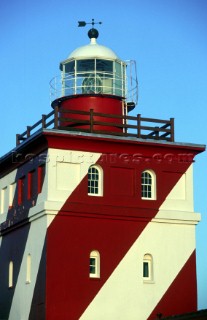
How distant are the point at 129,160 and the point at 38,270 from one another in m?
5.95

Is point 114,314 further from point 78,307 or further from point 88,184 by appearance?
point 88,184

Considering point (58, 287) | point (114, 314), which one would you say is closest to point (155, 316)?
point (114, 314)

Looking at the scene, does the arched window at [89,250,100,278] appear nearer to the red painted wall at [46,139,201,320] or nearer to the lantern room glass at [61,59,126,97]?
the red painted wall at [46,139,201,320]

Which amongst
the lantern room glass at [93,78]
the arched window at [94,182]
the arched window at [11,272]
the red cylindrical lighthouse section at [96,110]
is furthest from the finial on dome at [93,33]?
the arched window at [11,272]

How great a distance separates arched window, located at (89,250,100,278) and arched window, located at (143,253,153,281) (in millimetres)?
2117

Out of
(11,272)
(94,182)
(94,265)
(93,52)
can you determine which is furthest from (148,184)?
(11,272)

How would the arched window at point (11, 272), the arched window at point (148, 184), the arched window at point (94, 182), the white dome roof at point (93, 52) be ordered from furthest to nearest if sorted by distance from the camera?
the white dome roof at point (93, 52)
the arched window at point (11, 272)
the arched window at point (148, 184)
the arched window at point (94, 182)

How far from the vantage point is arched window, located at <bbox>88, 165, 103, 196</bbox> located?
41.7 m

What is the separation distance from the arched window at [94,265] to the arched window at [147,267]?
2117mm

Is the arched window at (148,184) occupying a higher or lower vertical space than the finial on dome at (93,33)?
lower

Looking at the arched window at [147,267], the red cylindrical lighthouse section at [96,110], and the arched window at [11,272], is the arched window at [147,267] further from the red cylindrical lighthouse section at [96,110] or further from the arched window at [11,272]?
the arched window at [11,272]

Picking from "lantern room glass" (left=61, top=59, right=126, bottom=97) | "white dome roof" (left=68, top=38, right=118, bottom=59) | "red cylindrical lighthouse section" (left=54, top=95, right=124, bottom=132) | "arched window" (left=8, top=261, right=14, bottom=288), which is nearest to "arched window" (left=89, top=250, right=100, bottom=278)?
"arched window" (left=8, top=261, right=14, bottom=288)

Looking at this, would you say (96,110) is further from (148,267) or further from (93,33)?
(148,267)

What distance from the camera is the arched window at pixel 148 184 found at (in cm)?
4275
